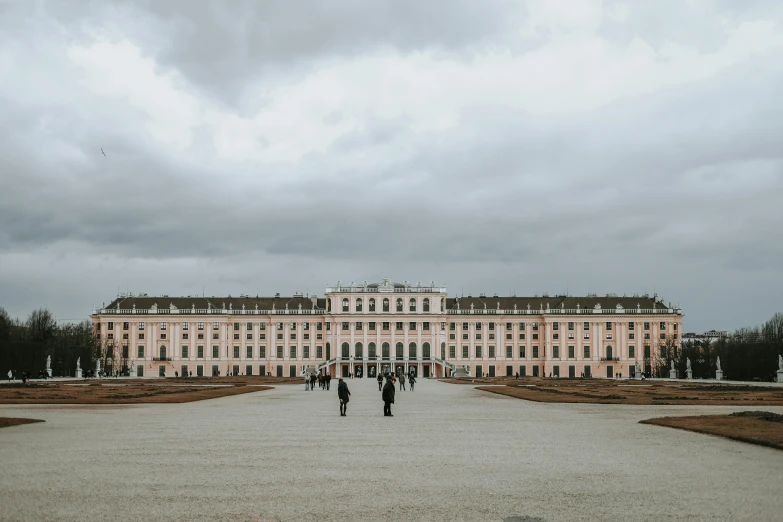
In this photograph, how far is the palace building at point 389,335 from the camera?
125 meters

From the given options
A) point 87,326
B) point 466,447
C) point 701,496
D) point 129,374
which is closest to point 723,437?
point 466,447

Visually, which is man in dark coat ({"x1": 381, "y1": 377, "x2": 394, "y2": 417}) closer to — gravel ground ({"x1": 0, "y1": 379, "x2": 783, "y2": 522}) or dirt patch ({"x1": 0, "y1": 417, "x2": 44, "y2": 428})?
gravel ground ({"x1": 0, "y1": 379, "x2": 783, "y2": 522})

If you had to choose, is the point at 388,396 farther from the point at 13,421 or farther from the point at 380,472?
the point at 380,472

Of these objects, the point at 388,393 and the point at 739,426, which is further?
the point at 388,393

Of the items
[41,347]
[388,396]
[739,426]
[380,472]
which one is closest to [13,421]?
[388,396]

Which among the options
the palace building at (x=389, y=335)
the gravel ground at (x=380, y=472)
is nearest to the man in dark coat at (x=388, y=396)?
the gravel ground at (x=380, y=472)

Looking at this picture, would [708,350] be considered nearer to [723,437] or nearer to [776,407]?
[776,407]

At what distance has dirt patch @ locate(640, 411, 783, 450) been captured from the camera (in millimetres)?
19027

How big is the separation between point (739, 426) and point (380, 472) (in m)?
12.9

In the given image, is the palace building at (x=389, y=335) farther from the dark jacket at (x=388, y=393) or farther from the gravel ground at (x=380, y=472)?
the gravel ground at (x=380, y=472)

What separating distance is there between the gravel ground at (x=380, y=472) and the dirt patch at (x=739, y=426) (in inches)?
25.6

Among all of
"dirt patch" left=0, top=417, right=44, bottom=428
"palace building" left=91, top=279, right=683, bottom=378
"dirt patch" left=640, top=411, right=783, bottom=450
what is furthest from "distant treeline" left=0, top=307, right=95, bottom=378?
"dirt patch" left=640, top=411, right=783, bottom=450

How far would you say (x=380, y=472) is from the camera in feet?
47.5

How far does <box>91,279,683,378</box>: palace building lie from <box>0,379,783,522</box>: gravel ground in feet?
328
